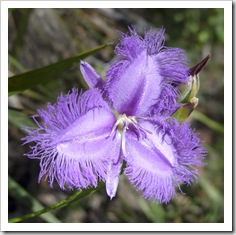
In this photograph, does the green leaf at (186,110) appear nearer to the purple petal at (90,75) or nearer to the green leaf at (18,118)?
the purple petal at (90,75)

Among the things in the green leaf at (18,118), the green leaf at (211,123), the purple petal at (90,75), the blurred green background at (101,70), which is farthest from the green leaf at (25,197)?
the green leaf at (211,123)

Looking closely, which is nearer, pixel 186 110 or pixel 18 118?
pixel 186 110

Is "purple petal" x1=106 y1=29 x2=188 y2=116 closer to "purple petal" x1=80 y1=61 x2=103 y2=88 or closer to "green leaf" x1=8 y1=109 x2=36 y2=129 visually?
"purple petal" x1=80 y1=61 x2=103 y2=88

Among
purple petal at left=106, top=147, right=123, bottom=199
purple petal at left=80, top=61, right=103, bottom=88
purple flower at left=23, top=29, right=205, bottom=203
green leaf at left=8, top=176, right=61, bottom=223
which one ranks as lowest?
green leaf at left=8, top=176, right=61, bottom=223

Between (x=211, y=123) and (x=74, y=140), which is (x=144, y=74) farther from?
(x=211, y=123)

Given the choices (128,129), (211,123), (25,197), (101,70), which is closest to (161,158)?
(128,129)

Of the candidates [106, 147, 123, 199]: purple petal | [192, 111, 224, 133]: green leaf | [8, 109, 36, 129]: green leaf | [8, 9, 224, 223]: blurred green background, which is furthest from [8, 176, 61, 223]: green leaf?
[192, 111, 224, 133]: green leaf
